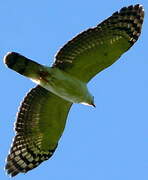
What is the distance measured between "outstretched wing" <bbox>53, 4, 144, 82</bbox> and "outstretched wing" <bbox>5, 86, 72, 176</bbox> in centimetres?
111

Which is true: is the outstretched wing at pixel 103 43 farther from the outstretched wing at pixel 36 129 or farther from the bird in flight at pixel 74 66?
the outstretched wing at pixel 36 129

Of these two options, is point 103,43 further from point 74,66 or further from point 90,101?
point 90,101

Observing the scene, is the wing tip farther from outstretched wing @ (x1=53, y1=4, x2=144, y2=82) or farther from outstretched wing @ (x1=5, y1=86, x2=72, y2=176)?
outstretched wing @ (x1=5, y1=86, x2=72, y2=176)

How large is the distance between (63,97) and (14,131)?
199cm

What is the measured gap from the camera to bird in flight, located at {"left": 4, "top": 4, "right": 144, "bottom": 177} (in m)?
15.3

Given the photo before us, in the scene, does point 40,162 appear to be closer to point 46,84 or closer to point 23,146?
point 23,146

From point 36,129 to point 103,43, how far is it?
3103 millimetres

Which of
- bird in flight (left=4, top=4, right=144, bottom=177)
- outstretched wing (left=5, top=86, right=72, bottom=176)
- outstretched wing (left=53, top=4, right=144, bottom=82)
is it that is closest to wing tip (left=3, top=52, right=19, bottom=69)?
bird in flight (left=4, top=4, right=144, bottom=177)

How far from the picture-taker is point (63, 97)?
51.7 ft

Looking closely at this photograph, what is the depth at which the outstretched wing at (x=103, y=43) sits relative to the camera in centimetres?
1537

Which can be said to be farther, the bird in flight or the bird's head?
the bird's head

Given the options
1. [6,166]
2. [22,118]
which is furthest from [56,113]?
[6,166]

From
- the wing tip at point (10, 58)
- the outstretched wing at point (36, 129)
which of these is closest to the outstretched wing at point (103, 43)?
the wing tip at point (10, 58)

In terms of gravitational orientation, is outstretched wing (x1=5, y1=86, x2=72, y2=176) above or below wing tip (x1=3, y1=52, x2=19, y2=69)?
below
